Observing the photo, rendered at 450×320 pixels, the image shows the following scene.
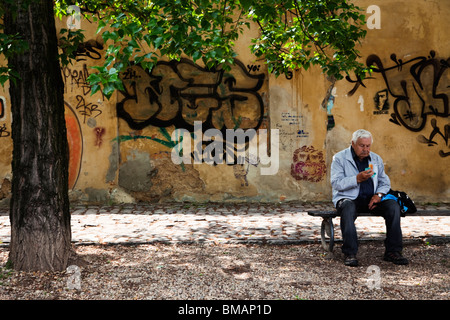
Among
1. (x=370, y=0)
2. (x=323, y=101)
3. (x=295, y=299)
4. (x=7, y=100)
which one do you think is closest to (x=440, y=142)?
(x=323, y=101)

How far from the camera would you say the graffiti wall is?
365 inches

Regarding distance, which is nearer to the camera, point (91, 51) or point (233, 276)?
point (233, 276)


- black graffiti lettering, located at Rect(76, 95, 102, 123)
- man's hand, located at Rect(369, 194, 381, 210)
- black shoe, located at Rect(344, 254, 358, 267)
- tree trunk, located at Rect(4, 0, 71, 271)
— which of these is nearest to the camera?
tree trunk, located at Rect(4, 0, 71, 271)

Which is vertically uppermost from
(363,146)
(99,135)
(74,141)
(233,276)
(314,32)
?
(314,32)

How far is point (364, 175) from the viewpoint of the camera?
189 inches

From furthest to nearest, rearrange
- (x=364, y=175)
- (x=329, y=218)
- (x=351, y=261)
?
(x=329, y=218) < (x=364, y=175) < (x=351, y=261)

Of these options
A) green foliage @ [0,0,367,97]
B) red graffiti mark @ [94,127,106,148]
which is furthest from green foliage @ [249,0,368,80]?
red graffiti mark @ [94,127,106,148]

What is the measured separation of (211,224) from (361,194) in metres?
2.68

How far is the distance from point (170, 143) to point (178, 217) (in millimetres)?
2081

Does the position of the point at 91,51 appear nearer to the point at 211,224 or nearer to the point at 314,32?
the point at 211,224

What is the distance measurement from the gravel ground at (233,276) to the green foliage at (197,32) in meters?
1.76

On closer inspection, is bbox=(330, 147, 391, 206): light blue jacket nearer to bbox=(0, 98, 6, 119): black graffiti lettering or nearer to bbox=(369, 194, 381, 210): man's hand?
bbox=(369, 194, 381, 210): man's hand

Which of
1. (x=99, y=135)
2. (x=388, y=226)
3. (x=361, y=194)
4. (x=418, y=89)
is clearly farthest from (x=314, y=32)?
(x=99, y=135)

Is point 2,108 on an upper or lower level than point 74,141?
upper
